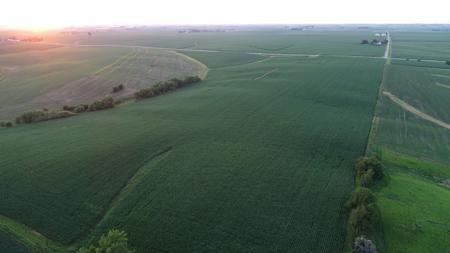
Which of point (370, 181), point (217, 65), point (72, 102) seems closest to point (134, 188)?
point (370, 181)

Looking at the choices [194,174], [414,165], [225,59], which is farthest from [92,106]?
[225,59]

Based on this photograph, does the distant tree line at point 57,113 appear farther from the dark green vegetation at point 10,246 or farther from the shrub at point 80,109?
the dark green vegetation at point 10,246

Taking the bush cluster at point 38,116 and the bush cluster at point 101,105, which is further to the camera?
the bush cluster at point 101,105

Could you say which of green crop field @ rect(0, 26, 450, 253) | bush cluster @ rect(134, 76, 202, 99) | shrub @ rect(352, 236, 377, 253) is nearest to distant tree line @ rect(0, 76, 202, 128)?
bush cluster @ rect(134, 76, 202, 99)

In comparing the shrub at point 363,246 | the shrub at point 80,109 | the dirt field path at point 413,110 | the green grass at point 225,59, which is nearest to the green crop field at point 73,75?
the green grass at point 225,59

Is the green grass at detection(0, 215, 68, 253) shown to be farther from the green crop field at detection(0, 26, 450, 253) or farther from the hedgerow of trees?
the hedgerow of trees

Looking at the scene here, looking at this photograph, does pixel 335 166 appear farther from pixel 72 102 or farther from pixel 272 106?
pixel 72 102
